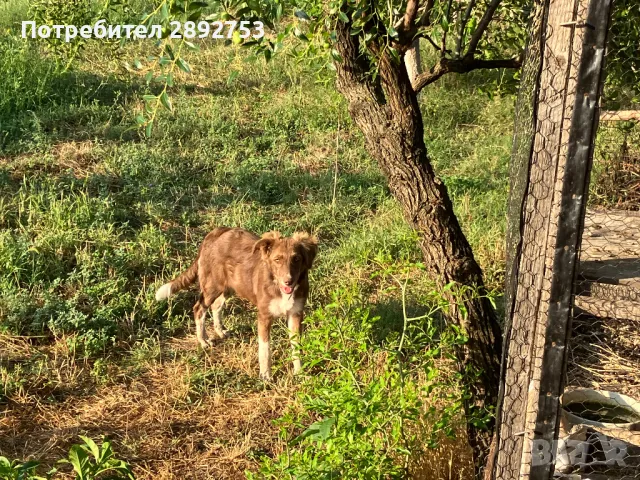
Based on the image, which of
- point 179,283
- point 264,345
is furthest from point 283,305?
point 179,283

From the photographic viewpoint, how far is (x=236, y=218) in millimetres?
7742

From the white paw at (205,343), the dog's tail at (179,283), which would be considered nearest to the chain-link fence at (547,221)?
the white paw at (205,343)

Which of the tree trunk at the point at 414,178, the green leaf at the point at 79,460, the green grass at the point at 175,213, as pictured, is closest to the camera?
the green leaf at the point at 79,460

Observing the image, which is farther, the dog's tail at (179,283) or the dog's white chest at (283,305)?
the dog's tail at (179,283)

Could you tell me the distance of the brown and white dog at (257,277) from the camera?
18.5 ft

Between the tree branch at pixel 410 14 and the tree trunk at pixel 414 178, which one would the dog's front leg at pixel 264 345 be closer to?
the tree trunk at pixel 414 178

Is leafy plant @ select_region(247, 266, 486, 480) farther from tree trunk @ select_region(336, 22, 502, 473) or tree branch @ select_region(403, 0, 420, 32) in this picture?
tree branch @ select_region(403, 0, 420, 32)

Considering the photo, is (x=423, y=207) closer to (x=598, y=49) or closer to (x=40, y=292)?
(x=598, y=49)

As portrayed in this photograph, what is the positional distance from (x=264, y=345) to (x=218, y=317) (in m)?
0.80

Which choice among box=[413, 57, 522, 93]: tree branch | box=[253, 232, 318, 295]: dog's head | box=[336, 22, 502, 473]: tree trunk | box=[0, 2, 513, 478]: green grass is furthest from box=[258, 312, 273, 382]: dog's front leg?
box=[413, 57, 522, 93]: tree branch

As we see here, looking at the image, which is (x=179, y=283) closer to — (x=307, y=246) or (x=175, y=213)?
(x=307, y=246)

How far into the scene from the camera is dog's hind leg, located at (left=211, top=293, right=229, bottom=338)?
624cm

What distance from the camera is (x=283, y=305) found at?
18.7 feet

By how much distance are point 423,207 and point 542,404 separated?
1660 mm
